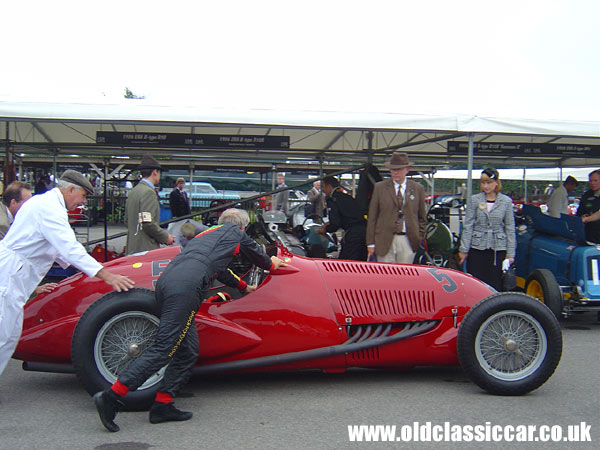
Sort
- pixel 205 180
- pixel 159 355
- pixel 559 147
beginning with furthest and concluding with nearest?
pixel 205 180, pixel 559 147, pixel 159 355

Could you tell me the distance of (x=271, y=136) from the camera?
10023 millimetres

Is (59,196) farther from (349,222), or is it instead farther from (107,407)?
(349,222)

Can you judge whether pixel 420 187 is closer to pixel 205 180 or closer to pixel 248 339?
pixel 248 339

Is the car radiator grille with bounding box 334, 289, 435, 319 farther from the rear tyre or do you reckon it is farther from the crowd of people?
the rear tyre

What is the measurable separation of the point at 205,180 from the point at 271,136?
15.6 metres

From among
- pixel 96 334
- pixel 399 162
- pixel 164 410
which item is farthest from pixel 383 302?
pixel 399 162

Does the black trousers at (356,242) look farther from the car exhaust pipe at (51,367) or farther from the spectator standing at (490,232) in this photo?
the car exhaust pipe at (51,367)

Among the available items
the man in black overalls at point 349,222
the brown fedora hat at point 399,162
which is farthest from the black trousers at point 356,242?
the brown fedora hat at point 399,162

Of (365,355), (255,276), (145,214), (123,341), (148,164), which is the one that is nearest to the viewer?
(123,341)

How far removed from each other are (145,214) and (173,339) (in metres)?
2.57

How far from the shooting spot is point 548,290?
20.4 feet

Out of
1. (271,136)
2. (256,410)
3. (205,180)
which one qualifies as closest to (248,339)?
(256,410)

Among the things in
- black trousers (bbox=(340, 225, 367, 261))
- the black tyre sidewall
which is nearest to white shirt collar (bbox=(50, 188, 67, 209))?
the black tyre sidewall

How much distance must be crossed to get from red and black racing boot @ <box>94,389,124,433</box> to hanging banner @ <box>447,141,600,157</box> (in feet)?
30.0
